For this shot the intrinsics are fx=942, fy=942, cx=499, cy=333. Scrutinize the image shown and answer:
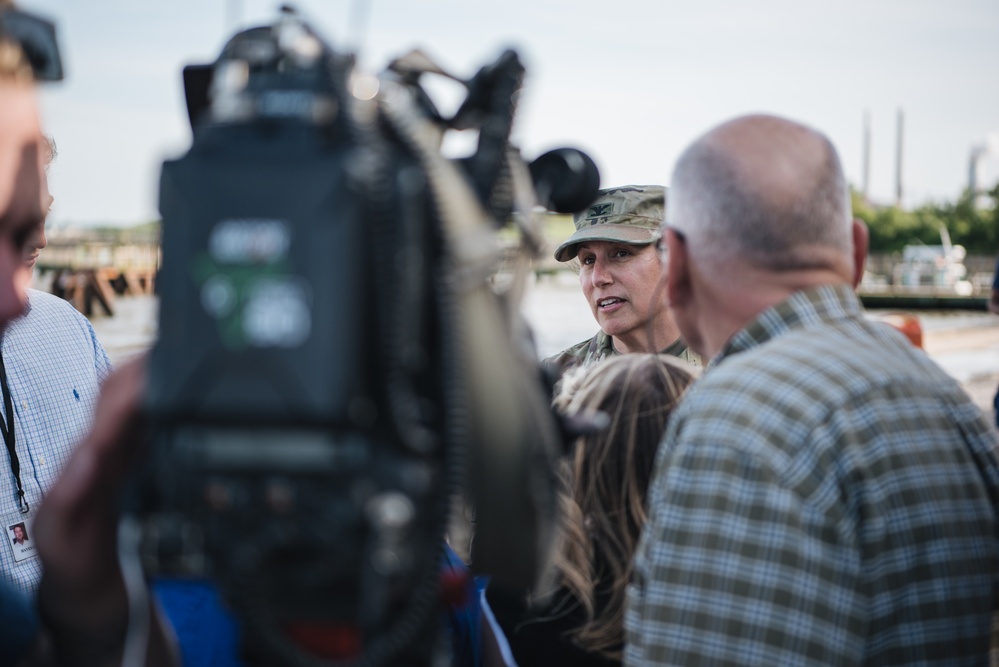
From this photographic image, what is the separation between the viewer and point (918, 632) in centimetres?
165

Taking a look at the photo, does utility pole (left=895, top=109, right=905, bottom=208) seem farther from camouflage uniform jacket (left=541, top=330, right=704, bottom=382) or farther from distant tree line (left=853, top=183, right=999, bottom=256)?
camouflage uniform jacket (left=541, top=330, right=704, bottom=382)

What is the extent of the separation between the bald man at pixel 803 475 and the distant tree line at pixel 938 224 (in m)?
74.6

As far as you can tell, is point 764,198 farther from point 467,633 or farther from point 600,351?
point 600,351

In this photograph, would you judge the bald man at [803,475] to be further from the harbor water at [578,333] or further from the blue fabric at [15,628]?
the blue fabric at [15,628]

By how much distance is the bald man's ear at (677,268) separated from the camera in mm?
1965

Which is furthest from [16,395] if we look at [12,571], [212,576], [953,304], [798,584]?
[953,304]

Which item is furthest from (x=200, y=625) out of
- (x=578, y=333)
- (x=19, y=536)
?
(x=578, y=333)

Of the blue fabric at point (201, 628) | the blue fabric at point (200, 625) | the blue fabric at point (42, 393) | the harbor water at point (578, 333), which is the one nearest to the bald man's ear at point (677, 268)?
the harbor water at point (578, 333)

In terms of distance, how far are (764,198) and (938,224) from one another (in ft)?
266

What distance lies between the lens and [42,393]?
3.07 metres

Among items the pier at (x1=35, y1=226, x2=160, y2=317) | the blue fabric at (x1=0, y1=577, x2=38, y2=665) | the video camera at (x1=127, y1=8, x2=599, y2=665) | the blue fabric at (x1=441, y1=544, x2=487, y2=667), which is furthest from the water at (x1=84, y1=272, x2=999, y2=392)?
the pier at (x1=35, y1=226, x2=160, y2=317)

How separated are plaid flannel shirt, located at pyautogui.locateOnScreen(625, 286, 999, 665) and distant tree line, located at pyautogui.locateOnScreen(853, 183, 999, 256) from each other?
245ft

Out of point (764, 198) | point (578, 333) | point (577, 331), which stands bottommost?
point (577, 331)

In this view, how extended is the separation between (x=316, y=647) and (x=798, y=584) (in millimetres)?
868
